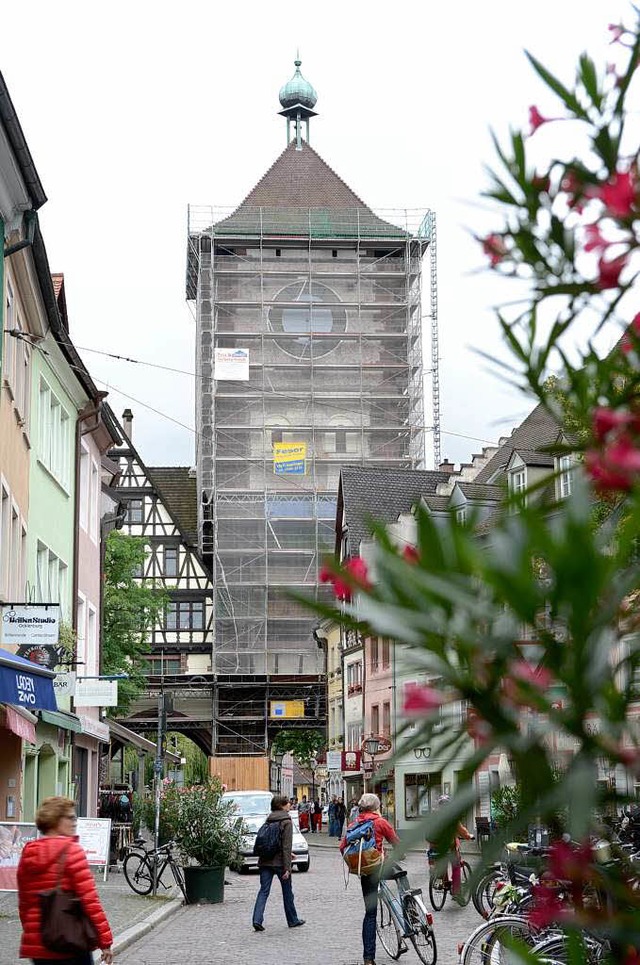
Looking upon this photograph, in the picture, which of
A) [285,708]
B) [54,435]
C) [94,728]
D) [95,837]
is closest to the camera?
[95,837]

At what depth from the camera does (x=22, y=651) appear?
2052cm

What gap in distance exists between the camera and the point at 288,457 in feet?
194

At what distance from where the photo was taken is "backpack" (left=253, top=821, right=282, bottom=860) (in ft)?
59.2

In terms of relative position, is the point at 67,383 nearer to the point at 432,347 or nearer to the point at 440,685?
the point at 440,685

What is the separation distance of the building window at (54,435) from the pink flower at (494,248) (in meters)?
22.0

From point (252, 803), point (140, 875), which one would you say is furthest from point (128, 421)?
point (140, 875)

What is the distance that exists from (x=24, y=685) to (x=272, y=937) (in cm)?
384

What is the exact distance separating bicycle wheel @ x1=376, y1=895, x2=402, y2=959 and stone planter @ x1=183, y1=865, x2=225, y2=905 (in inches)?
289

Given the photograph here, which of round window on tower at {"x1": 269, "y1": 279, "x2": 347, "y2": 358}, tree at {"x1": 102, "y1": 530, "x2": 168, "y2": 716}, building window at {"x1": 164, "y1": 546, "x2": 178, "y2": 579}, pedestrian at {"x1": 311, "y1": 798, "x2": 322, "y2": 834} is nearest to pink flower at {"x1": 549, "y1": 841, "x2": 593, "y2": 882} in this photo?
tree at {"x1": 102, "y1": 530, "x2": 168, "y2": 716}

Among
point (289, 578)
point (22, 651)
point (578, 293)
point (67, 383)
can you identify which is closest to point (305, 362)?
point (289, 578)

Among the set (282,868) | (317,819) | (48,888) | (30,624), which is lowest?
(317,819)

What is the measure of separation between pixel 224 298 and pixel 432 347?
874 centimetres

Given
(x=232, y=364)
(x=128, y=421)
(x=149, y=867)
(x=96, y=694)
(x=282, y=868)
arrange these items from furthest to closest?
(x=128, y=421) → (x=232, y=364) → (x=96, y=694) → (x=149, y=867) → (x=282, y=868)

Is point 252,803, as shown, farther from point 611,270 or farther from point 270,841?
point 611,270
